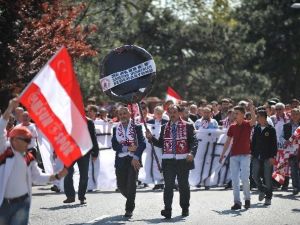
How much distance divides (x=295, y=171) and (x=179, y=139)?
16.2 ft

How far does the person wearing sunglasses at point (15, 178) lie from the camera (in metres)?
9.69

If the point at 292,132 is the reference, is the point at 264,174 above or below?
below

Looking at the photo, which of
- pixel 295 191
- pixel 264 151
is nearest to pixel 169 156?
pixel 264 151

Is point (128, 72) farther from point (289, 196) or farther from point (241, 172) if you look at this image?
point (289, 196)

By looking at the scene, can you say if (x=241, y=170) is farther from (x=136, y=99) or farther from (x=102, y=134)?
(x=102, y=134)

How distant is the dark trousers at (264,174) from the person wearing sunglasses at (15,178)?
7396 millimetres

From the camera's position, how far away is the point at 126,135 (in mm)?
15227

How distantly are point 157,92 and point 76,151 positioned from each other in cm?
4059

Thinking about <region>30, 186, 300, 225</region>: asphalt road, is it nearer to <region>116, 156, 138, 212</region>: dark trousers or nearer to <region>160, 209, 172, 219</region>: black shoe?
<region>160, 209, 172, 219</region>: black shoe

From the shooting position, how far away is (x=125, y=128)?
50.1 ft

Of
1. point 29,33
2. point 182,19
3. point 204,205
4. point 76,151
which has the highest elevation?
point 182,19

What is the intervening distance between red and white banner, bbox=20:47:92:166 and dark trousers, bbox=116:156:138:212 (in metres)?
5.22

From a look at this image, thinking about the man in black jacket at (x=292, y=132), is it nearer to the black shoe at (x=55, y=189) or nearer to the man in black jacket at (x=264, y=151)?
the man in black jacket at (x=264, y=151)

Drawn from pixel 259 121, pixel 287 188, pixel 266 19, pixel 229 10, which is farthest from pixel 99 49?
pixel 229 10
